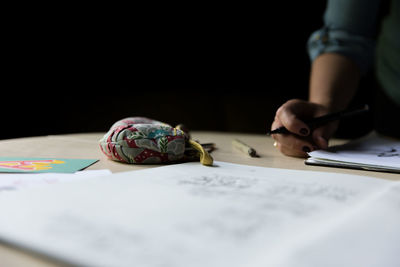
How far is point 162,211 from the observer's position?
0.29 metres

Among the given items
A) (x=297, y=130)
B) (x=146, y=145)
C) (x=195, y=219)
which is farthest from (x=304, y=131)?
(x=195, y=219)

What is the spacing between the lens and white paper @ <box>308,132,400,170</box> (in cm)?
53

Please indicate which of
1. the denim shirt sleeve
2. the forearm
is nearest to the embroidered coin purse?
the forearm

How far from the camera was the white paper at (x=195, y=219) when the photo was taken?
215mm

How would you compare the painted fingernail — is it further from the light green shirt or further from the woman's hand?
the light green shirt

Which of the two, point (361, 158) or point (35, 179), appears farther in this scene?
point (361, 158)

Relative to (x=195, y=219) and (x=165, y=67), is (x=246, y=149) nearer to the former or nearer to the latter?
(x=195, y=219)

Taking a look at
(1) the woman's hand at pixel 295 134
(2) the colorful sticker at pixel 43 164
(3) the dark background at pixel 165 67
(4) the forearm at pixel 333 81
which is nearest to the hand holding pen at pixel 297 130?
(1) the woman's hand at pixel 295 134

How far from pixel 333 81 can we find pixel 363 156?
0.39 meters

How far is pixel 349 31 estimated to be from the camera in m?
1.04

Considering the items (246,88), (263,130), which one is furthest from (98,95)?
(263,130)

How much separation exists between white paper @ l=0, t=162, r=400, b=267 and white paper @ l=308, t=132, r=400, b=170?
0.13 meters

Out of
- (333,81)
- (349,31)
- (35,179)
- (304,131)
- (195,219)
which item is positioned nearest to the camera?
(195,219)

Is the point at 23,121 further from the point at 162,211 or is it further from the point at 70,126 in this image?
the point at 162,211
